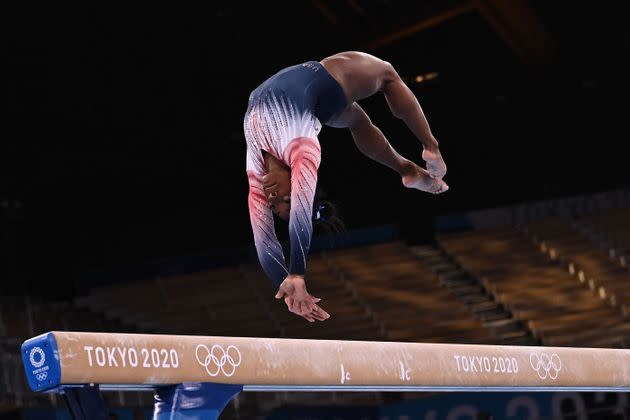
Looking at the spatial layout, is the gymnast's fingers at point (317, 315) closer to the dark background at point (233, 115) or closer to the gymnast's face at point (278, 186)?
the gymnast's face at point (278, 186)

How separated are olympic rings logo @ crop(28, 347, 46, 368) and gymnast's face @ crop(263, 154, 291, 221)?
1291 millimetres

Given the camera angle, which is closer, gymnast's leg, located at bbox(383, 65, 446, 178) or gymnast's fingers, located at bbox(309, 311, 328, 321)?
gymnast's fingers, located at bbox(309, 311, 328, 321)

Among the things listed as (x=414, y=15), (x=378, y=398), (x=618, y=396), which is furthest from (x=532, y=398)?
(x=414, y=15)

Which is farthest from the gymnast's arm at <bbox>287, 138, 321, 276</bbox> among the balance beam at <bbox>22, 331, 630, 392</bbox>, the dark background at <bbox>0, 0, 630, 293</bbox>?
the dark background at <bbox>0, 0, 630, 293</bbox>

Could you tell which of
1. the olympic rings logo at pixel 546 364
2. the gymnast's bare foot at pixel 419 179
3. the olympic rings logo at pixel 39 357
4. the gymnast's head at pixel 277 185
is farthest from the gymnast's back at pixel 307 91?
the olympic rings logo at pixel 546 364

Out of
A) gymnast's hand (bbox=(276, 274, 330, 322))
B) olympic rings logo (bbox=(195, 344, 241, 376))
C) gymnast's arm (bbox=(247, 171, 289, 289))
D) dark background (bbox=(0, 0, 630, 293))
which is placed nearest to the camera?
olympic rings logo (bbox=(195, 344, 241, 376))

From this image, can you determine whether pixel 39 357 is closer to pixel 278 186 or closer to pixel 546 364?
pixel 278 186

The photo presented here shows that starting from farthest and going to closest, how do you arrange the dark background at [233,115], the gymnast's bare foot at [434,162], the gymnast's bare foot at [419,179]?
the dark background at [233,115] < the gymnast's bare foot at [419,179] < the gymnast's bare foot at [434,162]

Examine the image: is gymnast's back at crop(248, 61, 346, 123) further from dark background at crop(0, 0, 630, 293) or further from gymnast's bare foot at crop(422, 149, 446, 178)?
dark background at crop(0, 0, 630, 293)

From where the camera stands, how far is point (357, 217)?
17.4 meters

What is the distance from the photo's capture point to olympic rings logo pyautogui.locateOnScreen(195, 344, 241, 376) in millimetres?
4492

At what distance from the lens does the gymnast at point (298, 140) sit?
15.3 ft

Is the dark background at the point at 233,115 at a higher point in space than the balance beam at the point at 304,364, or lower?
higher

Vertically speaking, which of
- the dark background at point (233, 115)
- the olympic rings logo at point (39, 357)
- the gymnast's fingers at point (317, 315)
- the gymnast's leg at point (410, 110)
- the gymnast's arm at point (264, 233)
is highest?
the dark background at point (233, 115)
